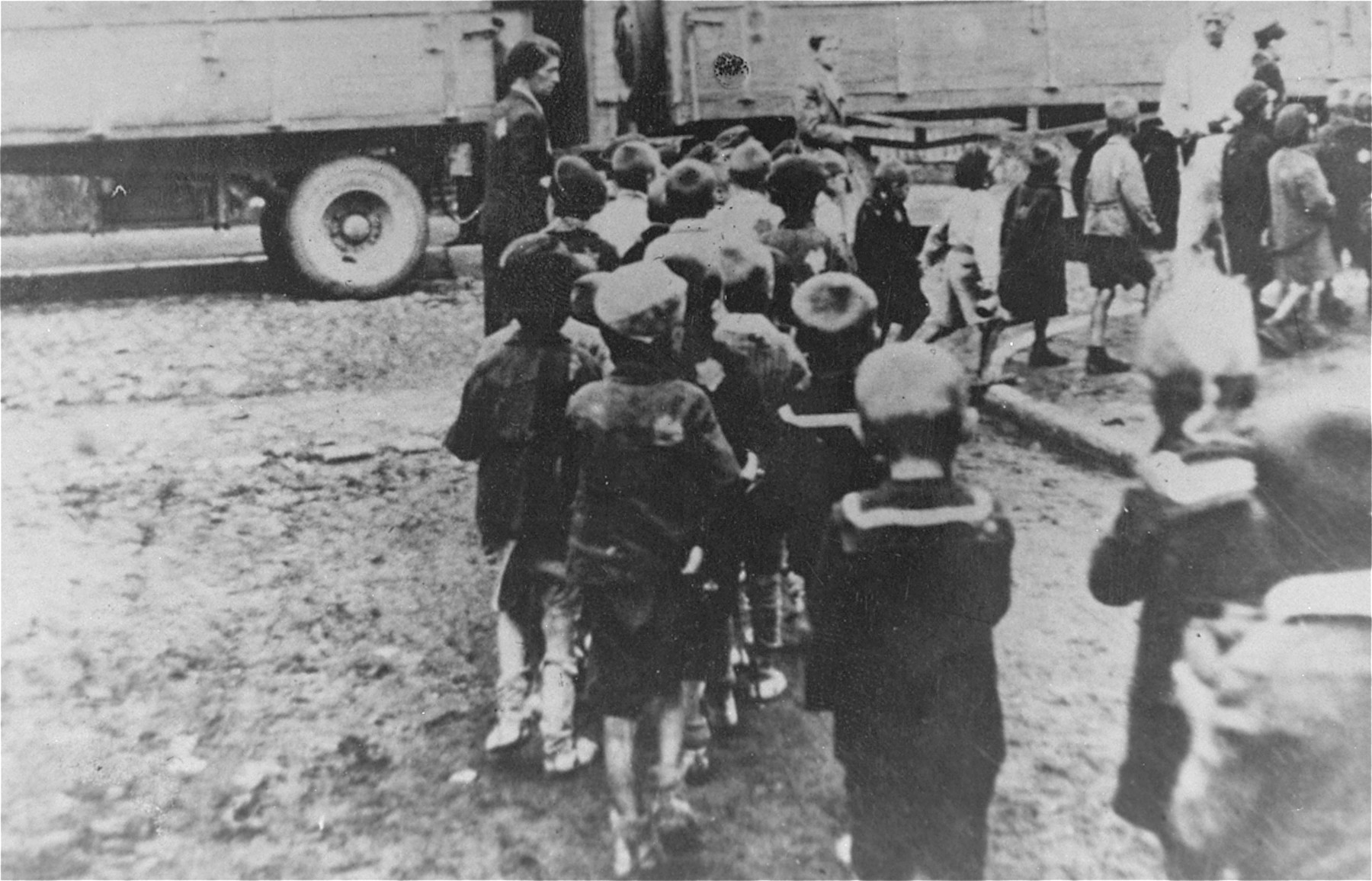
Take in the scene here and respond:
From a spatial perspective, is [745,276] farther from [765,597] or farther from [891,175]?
[891,175]

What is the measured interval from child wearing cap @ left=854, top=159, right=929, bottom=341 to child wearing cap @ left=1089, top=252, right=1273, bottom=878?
5.46 ft

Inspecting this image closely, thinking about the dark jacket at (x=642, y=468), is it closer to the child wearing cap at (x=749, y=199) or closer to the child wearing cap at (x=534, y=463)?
the child wearing cap at (x=534, y=463)

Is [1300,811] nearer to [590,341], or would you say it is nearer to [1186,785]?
[1186,785]

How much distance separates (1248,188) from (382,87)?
143 inches

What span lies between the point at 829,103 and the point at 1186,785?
11.2ft

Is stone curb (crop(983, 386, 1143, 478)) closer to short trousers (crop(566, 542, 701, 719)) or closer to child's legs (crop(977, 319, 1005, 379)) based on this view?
child's legs (crop(977, 319, 1005, 379))

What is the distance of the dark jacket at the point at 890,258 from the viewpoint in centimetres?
387

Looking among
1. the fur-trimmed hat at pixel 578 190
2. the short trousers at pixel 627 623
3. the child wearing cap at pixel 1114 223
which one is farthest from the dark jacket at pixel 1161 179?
the short trousers at pixel 627 623

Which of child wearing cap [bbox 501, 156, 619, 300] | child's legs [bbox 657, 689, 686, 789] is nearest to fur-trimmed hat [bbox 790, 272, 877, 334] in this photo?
child wearing cap [bbox 501, 156, 619, 300]

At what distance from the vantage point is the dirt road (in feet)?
7.48

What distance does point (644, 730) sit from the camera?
2.25 metres

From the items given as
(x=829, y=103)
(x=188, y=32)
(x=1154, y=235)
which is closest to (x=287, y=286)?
(x=188, y=32)

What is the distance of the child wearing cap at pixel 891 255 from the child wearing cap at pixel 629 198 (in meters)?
0.89

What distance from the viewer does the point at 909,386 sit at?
1958 mm
